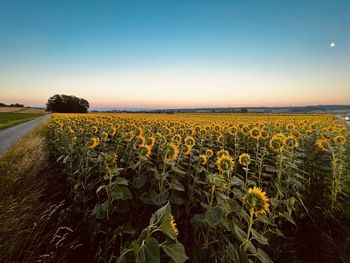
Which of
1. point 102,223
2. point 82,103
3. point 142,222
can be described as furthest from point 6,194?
point 82,103

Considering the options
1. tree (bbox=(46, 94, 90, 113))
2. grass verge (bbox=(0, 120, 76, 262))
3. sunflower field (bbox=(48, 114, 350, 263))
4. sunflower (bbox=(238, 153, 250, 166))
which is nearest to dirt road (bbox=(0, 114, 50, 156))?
grass verge (bbox=(0, 120, 76, 262))

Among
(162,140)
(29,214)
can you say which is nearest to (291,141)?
(162,140)

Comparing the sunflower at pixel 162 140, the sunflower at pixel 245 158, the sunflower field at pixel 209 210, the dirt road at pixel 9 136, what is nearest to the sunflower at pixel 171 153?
the sunflower field at pixel 209 210

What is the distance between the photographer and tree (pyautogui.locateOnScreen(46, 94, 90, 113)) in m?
87.6

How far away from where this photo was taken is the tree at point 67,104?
87.6m

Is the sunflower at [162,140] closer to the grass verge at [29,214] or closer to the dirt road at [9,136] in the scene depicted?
the grass verge at [29,214]

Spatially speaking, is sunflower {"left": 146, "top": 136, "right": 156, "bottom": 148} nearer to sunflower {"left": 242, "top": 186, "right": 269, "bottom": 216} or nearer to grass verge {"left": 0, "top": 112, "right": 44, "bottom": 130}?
sunflower {"left": 242, "top": 186, "right": 269, "bottom": 216}

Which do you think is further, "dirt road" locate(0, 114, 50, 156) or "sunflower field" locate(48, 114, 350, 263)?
"dirt road" locate(0, 114, 50, 156)

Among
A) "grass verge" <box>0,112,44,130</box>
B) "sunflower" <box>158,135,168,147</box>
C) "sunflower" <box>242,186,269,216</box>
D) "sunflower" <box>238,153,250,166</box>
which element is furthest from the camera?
"grass verge" <box>0,112,44,130</box>

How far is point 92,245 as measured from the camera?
3.54m

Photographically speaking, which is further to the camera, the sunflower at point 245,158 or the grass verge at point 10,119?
the grass verge at point 10,119

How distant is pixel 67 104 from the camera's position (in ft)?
295

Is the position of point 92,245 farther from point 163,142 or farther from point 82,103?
point 82,103

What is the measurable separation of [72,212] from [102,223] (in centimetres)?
109
